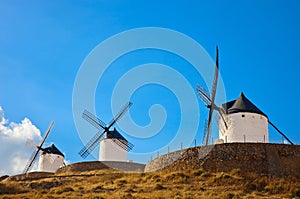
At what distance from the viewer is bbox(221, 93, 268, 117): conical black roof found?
29156 millimetres

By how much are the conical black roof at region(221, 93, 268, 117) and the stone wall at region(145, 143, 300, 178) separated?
15.6 feet

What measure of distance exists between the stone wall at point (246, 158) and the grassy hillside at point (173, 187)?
2.52ft

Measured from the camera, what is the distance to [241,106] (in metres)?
29.5

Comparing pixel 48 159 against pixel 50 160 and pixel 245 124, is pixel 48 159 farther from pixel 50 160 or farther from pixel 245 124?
→ pixel 245 124

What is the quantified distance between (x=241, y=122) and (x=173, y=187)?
876cm

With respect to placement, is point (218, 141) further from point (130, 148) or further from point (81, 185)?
point (130, 148)

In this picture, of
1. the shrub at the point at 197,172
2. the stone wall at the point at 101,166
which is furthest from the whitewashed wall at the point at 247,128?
the stone wall at the point at 101,166

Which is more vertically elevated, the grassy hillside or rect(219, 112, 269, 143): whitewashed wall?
rect(219, 112, 269, 143): whitewashed wall

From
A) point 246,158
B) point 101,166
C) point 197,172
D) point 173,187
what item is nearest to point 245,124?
point 246,158

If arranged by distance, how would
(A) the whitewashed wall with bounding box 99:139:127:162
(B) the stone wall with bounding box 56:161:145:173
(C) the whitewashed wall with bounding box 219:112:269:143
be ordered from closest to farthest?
1. (C) the whitewashed wall with bounding box 219:112:269:143
2. (B) the stone wall with bounding box 56:161:145:173
3. (A) the whitewashed wall with bounding box 99:139:127:162

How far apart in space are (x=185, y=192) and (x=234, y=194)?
2.27 m

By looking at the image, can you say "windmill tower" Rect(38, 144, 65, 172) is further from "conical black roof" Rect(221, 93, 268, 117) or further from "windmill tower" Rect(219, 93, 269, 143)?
"windmill tower" Rect(219, 93, 269, 143)

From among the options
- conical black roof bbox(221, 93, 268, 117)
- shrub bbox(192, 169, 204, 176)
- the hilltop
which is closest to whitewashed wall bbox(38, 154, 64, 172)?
the hilltop

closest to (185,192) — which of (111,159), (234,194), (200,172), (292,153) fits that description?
(234,194)
